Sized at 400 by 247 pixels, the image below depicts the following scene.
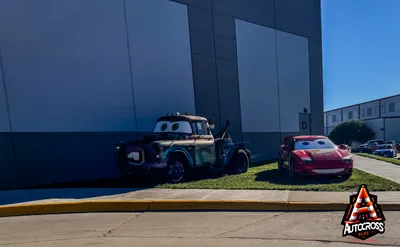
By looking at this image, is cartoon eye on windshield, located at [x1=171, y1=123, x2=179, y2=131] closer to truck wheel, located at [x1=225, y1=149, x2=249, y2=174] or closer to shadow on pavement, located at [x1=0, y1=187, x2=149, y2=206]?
shadow on pavement, located at [x1=0, y1=187, x2=149, y2=206]

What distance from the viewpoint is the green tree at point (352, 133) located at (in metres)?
56.3

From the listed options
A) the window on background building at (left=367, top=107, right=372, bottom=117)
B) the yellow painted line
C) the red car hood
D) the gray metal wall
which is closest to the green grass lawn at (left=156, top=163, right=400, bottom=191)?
the red car hood

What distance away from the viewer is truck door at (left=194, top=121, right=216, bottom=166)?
903 cm

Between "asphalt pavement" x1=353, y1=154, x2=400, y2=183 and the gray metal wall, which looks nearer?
"asphalt pavement" x1=353, y1=154, x2=400, y2=183

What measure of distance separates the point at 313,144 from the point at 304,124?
10.5m

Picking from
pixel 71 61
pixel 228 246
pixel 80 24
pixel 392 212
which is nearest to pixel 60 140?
pixel 71 61

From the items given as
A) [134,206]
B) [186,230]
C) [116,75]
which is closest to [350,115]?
[116,75]

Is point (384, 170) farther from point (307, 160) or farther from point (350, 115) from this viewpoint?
point (350, 115)

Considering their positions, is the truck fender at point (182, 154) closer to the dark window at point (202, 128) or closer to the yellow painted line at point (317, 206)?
the dark window at point (202, 128)

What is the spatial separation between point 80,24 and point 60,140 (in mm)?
4474

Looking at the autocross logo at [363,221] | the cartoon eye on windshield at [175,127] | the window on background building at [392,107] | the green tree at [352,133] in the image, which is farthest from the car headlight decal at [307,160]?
the window on background building at [392,107]

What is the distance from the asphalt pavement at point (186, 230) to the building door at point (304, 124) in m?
14.4

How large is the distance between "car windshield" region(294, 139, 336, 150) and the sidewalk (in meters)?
3.10

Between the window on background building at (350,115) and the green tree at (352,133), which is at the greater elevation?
the window on background building at (350,115)
